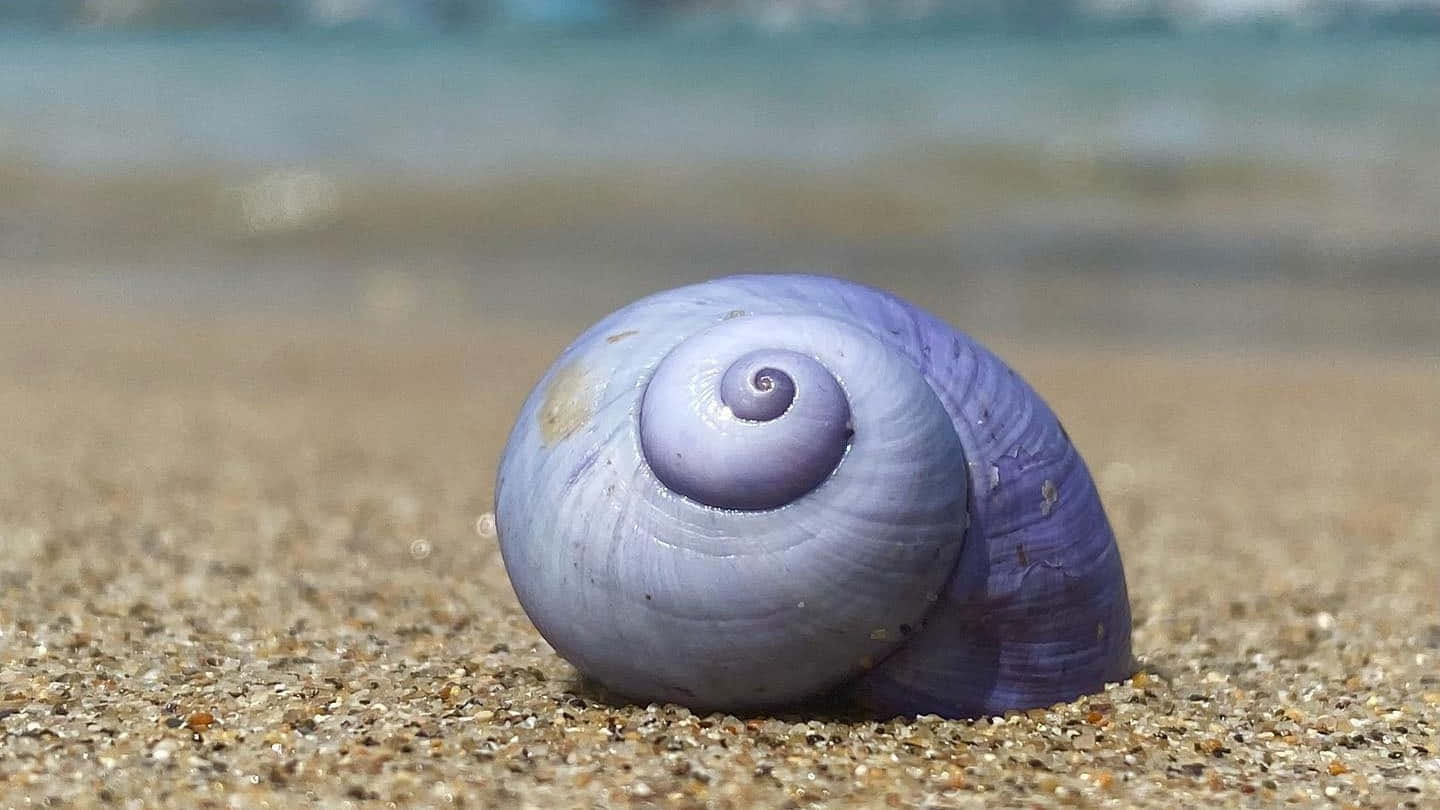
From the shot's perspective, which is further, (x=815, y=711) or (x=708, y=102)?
(x=708, y=102)

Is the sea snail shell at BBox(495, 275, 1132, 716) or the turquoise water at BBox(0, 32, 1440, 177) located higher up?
the turquoise water at BBox(0, 32, 1440, 177)

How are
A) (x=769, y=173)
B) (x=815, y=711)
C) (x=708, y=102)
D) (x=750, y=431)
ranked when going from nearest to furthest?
(x=750, y=431) → (x=815, y=711) → (x=769, y=173) → (x=708, y=102)

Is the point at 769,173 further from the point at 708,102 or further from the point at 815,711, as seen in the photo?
the point at 815,711

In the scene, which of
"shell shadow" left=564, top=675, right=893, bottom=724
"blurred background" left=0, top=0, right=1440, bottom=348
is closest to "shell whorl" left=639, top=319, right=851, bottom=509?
"shell shadow" left=564, top=675, right=893, bottom=724

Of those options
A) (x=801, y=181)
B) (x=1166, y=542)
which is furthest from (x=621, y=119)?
(x=1166, y=542)

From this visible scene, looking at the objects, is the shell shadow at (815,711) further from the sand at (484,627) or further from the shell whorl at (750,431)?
the shell whorl at (750,431)

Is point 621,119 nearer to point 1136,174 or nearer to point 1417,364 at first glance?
point 1136,174

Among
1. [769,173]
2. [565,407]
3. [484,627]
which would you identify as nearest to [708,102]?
[769,173]

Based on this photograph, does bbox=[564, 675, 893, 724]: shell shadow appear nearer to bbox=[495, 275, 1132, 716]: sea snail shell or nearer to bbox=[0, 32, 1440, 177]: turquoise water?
bbox=[495, 275, 1132, 716]: sea snail shell
